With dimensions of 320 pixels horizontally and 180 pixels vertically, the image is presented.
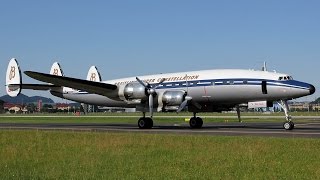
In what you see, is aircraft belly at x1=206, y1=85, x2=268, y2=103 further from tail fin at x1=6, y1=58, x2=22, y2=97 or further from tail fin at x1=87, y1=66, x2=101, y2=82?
tail fin at x1=6, y1=58, x2=22, y2=97

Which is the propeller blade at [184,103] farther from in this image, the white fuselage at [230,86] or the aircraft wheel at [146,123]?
the aircraft wheel at [146,123]

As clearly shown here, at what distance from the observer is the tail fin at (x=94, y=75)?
4422 cm

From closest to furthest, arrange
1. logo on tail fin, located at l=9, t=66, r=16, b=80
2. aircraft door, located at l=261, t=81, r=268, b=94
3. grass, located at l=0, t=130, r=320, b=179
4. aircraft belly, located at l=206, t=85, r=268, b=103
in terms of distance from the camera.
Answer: grass, located at l=0, t=130, r=320, b=179, aircraft door, located at l=261, t=81, r=268, b=94, aircraft belly, located at l=206, t=85, r=268, b=103, logo on tail fin, located at l=9, t=66, r=16, b=80

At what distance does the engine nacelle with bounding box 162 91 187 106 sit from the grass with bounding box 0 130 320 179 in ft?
37.6

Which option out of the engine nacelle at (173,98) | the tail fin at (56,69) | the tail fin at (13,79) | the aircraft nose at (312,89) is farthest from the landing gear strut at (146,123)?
the tail fin at (56,69)

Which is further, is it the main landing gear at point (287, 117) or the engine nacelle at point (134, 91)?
the engine nacelle at point (134, 91)

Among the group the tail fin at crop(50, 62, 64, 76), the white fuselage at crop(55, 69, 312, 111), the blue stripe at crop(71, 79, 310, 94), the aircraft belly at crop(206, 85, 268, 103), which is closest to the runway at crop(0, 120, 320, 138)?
the aircraft belly at crop(206, 85, 268, 103)

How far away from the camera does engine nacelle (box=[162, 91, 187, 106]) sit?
3181 centimetres

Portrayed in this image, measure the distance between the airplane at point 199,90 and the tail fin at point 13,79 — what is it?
23.8 ft

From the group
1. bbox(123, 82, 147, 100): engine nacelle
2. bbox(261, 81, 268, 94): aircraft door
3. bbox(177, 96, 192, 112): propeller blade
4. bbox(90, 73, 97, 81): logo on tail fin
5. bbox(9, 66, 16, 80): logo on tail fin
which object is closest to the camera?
bbox(261, 81, 268, 94): aircraft door

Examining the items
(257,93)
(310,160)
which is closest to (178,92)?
(257,93)

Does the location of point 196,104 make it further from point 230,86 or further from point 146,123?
point 146,123

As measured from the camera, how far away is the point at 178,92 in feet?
106

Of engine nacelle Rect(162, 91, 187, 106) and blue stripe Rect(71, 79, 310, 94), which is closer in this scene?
blue stripe Rect(71, 79, 310, 94)
